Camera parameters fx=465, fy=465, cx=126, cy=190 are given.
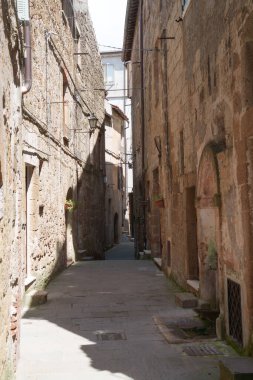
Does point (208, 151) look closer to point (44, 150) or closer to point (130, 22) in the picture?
point (44, 150)

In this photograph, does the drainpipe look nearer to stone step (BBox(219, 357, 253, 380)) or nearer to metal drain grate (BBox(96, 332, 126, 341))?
metal drain grate (BBox(96, 332, 126, 341))

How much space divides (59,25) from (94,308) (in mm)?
7572

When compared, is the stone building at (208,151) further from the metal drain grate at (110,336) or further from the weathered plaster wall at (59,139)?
the weathered plaster wall at (59,139)

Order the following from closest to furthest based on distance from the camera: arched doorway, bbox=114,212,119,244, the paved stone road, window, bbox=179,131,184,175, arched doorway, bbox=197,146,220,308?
1. the paved stone road
2. arched doorway, bbox=197,146,220,308
3. window, bbox=179,131,184,175
4. arched doorway, bbox=114,212,119,244

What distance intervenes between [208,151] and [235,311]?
202 cm

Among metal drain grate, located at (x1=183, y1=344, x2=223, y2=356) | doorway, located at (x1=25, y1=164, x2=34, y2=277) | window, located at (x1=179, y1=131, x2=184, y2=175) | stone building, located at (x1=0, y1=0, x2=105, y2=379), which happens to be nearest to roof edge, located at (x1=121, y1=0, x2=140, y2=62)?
stone building, located at (x1=0, y1=0, x2=105, y2=379)

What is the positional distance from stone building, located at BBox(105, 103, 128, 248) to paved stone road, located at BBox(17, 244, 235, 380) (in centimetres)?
1538

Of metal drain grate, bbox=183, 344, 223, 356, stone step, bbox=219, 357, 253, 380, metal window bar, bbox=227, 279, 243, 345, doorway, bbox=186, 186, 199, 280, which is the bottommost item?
metal drain grate, bbox=183, 344, 223, 356

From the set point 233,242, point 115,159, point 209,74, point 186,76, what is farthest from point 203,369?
point 115,159

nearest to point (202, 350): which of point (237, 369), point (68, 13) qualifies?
point (237, 369)

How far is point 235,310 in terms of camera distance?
5.09 meters

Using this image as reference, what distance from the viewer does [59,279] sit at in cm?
1063

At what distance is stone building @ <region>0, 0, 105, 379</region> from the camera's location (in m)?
4.06

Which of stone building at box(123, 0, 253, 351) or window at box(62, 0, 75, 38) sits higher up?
window at box(62, 0, 75, 38)
